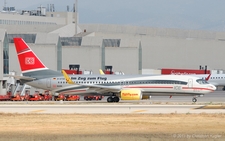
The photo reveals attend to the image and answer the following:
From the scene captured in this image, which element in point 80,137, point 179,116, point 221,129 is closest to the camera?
point 80,137

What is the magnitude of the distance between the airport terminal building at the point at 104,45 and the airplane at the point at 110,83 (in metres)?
22.7

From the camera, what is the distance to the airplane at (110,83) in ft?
195

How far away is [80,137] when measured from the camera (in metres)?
26.2

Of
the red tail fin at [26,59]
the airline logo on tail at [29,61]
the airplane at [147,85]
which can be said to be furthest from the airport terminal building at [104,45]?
the airplane at [147,85]

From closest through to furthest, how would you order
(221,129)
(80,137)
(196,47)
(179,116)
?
(80,137) → (221,129) → (179,116) → (196,47)

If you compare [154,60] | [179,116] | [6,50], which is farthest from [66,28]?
[179,116]

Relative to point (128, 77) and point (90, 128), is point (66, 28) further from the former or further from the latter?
point (90, 128)

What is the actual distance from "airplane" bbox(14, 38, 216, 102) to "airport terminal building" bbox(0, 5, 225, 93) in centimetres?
2269

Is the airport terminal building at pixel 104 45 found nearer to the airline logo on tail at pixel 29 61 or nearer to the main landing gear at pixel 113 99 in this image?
the airline logo on tail at pixel 29 61

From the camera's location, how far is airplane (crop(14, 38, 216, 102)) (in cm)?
5931

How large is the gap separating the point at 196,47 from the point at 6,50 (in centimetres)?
6239

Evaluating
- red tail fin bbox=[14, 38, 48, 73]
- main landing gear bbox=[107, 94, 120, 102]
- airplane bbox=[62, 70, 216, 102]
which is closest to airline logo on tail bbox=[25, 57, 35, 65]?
red tail fin bbox=[14, 38, 48, 73]

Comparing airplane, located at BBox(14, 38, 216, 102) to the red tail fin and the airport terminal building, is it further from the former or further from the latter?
the airport terminal building

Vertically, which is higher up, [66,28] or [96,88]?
[66,28]
